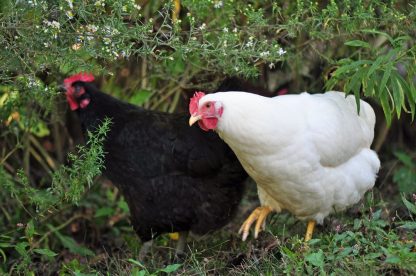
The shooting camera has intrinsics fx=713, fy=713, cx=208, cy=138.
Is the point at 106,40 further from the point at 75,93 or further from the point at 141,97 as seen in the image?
the point at 141,97

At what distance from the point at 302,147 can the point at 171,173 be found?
1009 mm

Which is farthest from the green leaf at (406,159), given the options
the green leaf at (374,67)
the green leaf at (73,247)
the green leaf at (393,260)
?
the green leaf at (393,260)

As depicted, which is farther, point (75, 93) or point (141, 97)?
point (141, 97)

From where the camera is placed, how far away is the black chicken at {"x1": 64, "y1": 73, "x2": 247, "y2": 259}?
15.1ft

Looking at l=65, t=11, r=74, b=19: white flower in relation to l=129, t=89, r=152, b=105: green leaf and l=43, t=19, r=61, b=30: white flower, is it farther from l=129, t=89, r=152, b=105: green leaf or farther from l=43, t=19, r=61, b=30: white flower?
l=129, t=89, r=152, b=105: green leaf

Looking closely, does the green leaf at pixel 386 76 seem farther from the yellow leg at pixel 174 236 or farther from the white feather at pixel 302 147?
the yellow leg at pixel 174 236

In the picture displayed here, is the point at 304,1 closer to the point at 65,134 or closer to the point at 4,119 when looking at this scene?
the point at 4,119

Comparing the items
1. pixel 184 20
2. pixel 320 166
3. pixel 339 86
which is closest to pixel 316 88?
pixel 339 86

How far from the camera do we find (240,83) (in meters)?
4.60

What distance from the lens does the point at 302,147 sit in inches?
159

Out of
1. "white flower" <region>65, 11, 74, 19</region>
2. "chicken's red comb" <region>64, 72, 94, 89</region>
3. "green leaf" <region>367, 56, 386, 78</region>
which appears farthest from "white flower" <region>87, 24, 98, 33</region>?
"green leaf" <region>367, 56, 386, 78</region>

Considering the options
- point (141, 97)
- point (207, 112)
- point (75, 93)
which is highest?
point (207, 112)

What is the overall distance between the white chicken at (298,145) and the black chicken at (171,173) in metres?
0.27

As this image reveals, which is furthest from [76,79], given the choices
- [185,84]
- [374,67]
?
[374,67]
